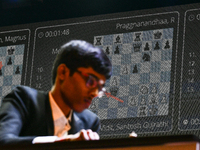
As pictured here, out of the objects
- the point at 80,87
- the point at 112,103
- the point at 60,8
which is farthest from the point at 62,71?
the point at 60,8

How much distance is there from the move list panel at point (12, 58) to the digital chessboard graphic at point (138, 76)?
548 mm

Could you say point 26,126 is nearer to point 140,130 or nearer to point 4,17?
point 140,130

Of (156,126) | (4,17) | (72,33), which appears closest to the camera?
(156,126)

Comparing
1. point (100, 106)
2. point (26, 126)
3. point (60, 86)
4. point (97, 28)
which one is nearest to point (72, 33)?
point (97, 28)

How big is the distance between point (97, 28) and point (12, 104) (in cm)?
94

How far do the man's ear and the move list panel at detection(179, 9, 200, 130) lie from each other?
0.69m

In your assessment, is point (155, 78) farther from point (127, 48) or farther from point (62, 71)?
point (62, 71)

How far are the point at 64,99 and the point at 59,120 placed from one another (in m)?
0.10

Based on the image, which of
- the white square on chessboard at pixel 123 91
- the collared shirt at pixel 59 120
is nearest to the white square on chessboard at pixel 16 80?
the white square on chessboard at pixel 123 91

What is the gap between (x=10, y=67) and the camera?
295 cm

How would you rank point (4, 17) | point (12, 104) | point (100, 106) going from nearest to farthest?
point (12, 104), point (100, 106), point (4, 17)

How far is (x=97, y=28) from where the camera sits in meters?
2.82

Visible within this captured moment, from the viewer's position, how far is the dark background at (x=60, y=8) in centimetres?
279

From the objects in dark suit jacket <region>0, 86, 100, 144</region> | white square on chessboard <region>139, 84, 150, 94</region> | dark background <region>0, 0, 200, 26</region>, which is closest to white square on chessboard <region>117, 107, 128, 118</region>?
white square on chessboard <region>139, 84, 150, 94</region>
